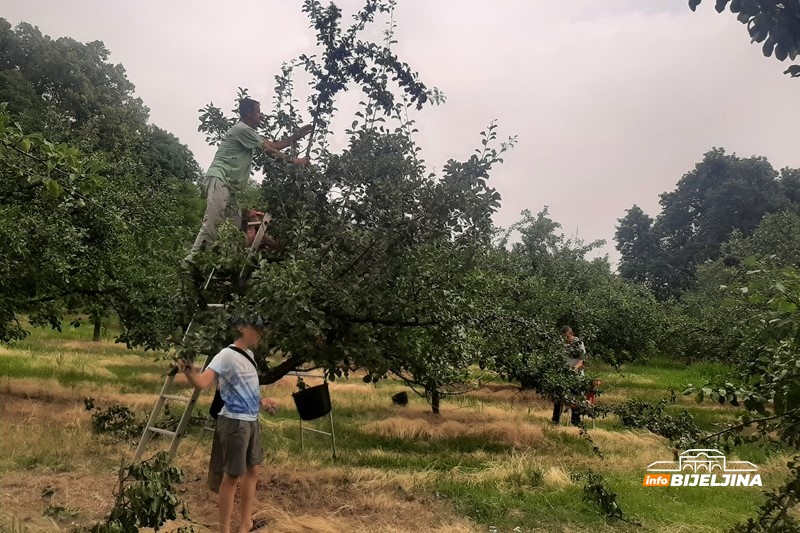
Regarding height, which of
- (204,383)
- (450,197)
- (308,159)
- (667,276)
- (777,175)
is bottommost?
(204,383)

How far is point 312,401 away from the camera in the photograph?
7.27 m

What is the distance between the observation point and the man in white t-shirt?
4.69 metres

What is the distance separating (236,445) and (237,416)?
228mm

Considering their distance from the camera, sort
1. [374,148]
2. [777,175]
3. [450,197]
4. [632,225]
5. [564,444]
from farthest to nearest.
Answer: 1. [632,225]
2. [777,175]
3. [564,444]
4. [374,148]
5. [450,197]

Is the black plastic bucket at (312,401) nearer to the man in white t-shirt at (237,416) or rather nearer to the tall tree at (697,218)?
the man in white t-shirt at (237,416)

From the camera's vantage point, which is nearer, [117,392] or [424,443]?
[424,443]

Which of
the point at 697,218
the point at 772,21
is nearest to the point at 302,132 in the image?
the point at 772,21

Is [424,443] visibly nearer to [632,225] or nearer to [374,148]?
[374,148]

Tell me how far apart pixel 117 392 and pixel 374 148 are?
30.7 feet

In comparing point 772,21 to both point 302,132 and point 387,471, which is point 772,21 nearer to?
point 302,132

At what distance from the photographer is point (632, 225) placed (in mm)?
54531

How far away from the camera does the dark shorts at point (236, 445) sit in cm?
469

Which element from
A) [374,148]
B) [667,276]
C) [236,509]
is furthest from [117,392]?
[667,276]

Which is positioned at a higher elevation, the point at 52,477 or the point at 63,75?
the point at 63,75
